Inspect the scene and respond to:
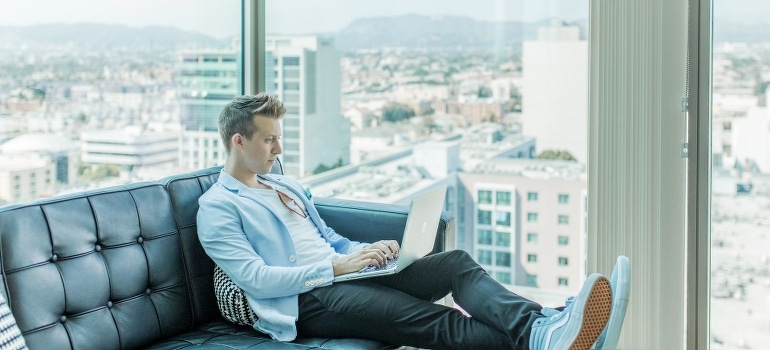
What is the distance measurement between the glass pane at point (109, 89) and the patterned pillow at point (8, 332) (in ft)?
2.55

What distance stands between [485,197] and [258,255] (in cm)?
128

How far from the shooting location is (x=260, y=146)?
286 centimetres

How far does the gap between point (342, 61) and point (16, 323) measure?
6.77 ft

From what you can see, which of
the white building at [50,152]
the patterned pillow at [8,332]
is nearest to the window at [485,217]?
the white building at [50,152]

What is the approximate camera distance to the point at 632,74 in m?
3.24

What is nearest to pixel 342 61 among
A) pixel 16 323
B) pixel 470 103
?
pixel 470 103

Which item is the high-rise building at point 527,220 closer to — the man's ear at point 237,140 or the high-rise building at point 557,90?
the high-rise building at point 557,90

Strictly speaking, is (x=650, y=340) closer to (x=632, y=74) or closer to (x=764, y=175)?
Answer: (x=764, y=175)

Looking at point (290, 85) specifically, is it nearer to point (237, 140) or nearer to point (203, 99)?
point (203, 99)

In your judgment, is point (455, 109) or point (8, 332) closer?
point (8, 332)

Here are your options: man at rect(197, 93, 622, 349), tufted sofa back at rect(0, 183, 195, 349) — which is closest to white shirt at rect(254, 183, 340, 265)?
man at rect(197, 93, 622, 349)

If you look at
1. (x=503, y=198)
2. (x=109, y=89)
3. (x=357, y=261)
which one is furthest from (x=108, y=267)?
(x=503, y=198)

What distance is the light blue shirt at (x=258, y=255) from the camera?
2.61m

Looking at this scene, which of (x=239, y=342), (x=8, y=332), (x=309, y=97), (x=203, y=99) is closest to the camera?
(x=8, y=332)
